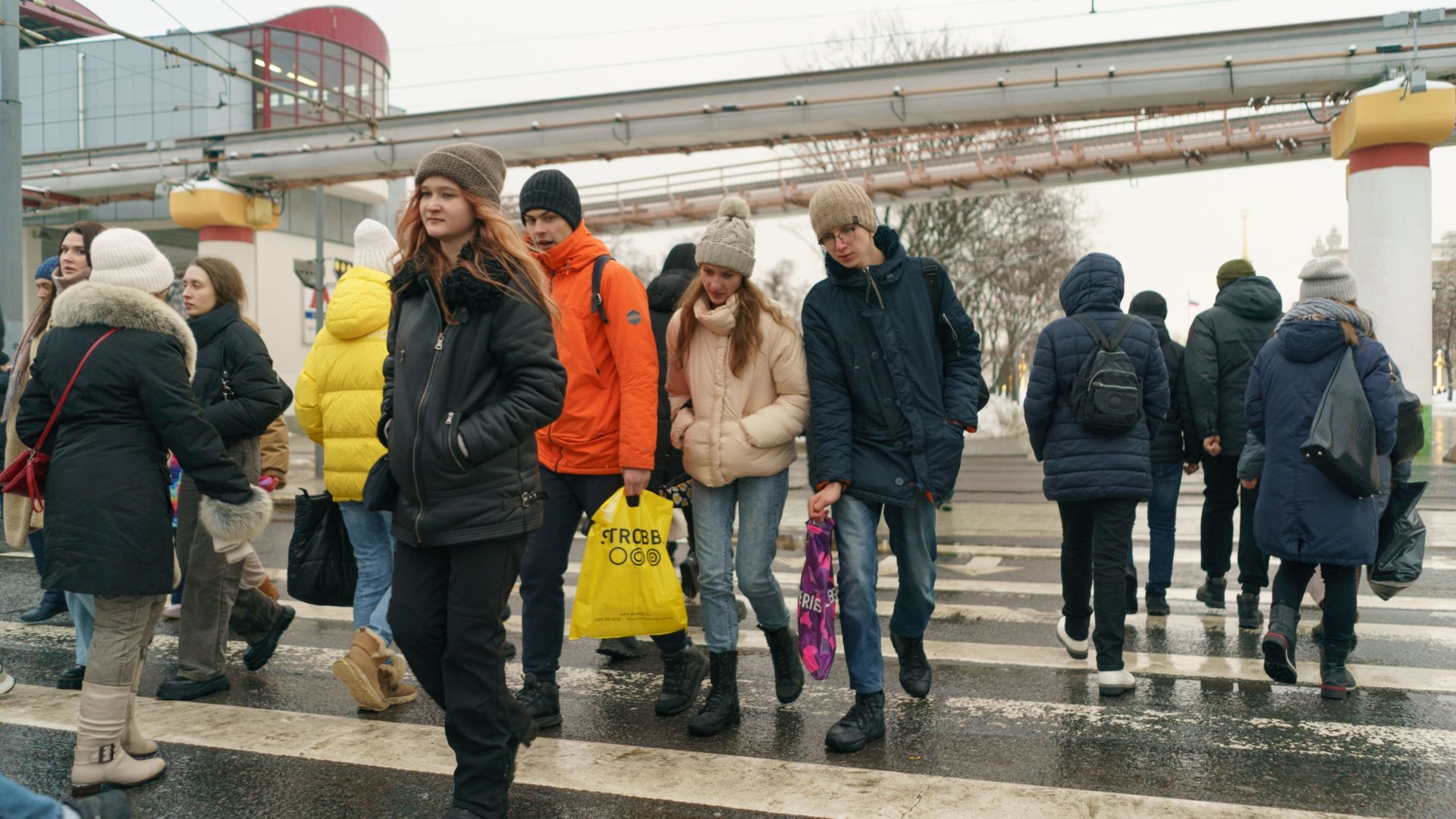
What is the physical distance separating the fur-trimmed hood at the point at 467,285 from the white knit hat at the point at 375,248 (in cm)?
178

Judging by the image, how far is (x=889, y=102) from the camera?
650 inches

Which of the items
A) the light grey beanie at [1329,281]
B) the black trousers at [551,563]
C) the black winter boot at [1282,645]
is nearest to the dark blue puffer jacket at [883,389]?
the black trousers at [551,563]

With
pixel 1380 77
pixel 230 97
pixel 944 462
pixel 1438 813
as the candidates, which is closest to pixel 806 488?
pixel 1380 77

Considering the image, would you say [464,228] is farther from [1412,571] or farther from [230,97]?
[230,97]

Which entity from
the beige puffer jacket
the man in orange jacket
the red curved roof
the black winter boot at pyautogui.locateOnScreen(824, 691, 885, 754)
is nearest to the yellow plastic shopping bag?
the man in orange jacket

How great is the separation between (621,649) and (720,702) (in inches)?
54.2

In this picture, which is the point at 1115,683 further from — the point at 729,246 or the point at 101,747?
the point at 101,747

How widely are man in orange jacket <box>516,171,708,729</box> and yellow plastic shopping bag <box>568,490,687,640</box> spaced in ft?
0.34

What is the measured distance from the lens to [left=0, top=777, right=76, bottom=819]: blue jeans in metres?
2.52

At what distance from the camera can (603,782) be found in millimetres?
4000

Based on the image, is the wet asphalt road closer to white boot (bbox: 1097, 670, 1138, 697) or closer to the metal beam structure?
white boot (bbox: 1097, 670, 1138, 697)

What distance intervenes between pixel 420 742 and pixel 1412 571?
4508mm

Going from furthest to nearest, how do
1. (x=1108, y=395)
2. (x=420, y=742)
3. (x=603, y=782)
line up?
(x=1108, y=395) → (x=420, y=742) → (x=603, y=782)

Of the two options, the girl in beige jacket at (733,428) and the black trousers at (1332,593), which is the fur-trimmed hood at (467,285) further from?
the black trousers at (1332,593)
